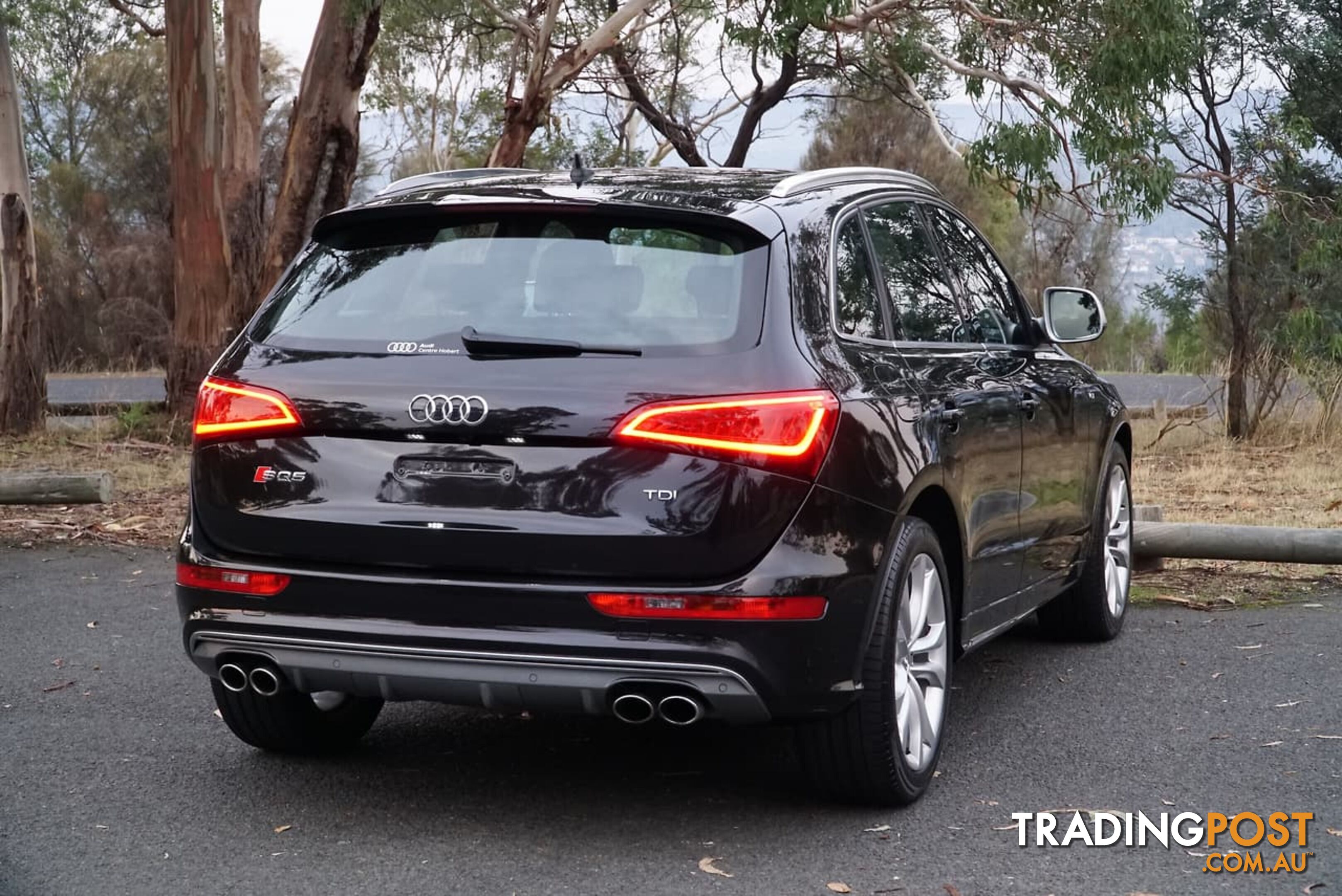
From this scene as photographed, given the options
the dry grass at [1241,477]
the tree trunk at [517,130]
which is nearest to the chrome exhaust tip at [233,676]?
the dry grass at [1241,477]

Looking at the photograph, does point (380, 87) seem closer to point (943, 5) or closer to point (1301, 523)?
point (943, 5)

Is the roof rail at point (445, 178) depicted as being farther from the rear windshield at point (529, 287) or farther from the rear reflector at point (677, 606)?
the rear reflector at point (677, 606)

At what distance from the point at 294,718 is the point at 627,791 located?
1.05m

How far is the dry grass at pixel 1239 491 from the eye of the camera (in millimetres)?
8938

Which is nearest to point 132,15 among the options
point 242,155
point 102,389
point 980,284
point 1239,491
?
point 102,389

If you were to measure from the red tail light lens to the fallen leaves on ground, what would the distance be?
155cm

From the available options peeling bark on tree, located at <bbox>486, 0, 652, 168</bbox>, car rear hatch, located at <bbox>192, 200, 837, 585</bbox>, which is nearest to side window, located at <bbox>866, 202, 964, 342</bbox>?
car rear hatch, located at <bbox>192, 200, 837, 585</bbox>

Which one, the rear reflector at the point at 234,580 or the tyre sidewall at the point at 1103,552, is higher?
the rear reflector at the point at 234,580

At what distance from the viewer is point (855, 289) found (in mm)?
5023

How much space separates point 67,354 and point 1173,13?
90.8 feet

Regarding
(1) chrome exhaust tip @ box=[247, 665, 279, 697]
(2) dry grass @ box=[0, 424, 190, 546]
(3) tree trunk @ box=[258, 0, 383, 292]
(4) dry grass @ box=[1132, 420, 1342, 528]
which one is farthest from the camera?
(3) tree trunk @ box=[258, 0, 383, 292]

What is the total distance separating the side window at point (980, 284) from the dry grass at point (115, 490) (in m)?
5.84

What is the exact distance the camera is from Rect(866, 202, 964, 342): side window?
5375 mm

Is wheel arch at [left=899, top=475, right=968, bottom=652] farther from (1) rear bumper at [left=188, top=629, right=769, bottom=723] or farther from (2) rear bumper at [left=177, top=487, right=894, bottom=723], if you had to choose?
(1) rear bumper at [left=188, top=629, right=769, bottom=723]
